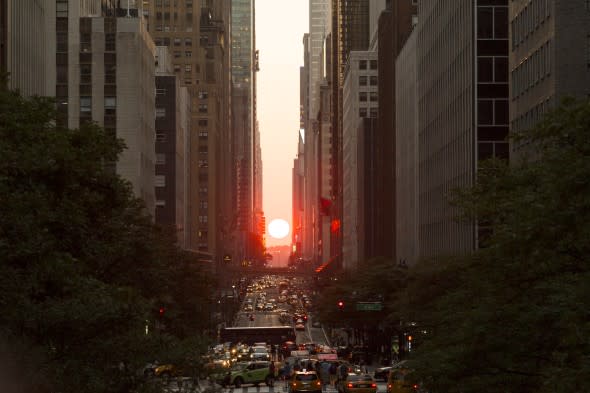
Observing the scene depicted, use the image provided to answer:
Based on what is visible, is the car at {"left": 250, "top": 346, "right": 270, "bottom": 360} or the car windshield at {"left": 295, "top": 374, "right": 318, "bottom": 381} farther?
the car at {"left": 250, "top": 346, "right": 270, "bottom": 360}

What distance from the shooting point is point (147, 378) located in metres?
40.2

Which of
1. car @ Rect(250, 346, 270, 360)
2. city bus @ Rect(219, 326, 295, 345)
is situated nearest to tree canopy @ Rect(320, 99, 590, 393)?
car @ Rect(250, 346, 270, 360)

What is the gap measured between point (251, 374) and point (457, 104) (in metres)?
37.8

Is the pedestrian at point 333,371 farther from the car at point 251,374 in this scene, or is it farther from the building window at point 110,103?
the building window at point 110,103

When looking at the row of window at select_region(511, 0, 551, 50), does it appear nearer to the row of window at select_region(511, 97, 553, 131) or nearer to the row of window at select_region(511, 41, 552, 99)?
the row of window at select_region(511, 41, 552, 99)

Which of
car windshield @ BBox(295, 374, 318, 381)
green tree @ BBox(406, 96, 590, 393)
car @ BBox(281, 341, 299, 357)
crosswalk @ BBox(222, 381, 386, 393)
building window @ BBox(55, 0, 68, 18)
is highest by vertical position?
building window @ BBox(55, 0, 68, 18)

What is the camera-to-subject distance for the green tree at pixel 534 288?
33.3 meters

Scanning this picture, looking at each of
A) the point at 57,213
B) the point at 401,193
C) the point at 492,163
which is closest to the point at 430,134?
the point at 401,193

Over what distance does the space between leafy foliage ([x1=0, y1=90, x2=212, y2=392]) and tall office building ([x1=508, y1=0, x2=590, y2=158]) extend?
33.2 m

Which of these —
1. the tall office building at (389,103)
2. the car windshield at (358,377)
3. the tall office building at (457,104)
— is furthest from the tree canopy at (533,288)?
the tall office building at (389,103)

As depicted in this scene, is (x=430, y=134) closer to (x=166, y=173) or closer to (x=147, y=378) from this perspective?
(x=166, y=173)

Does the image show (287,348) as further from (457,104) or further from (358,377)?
(358,377)

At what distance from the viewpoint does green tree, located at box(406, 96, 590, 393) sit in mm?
33312

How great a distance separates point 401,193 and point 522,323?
126178 mm
